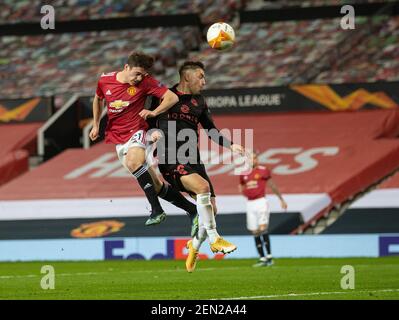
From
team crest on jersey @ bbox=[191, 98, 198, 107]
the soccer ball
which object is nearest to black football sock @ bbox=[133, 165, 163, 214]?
team crest on jersey @ bbox=[191, 98, 198, 107]

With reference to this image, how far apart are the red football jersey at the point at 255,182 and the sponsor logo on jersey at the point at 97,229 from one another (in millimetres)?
4242

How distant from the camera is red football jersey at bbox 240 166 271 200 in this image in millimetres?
21484

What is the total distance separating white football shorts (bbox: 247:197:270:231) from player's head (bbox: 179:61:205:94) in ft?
27.8

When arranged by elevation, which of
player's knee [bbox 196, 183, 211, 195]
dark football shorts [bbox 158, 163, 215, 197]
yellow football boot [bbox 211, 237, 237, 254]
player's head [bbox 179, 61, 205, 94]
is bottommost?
yellow football boot [bbox 211, 237, 237, 254]

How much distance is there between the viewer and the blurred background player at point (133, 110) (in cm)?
1249

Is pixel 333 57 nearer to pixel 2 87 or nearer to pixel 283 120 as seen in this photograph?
pixel 283 120

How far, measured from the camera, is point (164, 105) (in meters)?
12.4

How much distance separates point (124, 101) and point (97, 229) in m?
12.6

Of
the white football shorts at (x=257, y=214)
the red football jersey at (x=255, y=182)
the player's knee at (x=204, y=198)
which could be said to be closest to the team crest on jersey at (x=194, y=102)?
the player's knee at (x=204, y=198)

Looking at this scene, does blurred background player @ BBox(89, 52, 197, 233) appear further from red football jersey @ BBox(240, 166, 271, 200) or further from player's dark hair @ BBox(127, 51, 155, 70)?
red football jersey @ BBox(240, 166, 271, 200)

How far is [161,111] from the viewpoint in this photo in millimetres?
12367

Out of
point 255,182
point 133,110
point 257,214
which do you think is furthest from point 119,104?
point 255,182

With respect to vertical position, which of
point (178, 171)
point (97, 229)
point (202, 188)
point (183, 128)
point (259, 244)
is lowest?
point (202, 188)

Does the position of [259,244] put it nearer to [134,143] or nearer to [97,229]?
[97,229]
